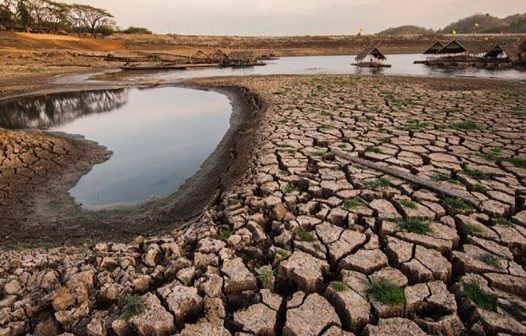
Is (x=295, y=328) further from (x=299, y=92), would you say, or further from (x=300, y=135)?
(x=299, y=92)

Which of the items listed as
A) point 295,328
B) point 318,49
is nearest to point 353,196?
point 295,328

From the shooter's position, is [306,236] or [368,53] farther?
[368,53]


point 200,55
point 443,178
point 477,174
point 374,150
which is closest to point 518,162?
point 477,174

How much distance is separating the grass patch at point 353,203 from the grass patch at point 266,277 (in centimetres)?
136

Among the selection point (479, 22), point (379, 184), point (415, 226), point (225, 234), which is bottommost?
point (225, 234)

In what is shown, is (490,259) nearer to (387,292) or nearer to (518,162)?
(387,292)

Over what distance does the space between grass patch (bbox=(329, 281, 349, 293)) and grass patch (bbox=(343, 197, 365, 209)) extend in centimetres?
129

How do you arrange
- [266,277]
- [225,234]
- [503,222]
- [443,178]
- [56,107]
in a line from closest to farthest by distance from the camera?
1. [266,277]
2. [503,222]
3. [225,234]
4. [443,178]
5. [56,107]

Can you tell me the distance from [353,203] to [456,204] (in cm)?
111

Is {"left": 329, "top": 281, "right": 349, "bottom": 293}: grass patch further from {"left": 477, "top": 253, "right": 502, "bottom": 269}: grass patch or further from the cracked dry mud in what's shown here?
{"left": 477, "top": 253, "right": 502, "bottom": 269}: grass patch

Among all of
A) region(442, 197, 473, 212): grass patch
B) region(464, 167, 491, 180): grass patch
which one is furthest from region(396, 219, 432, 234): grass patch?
region(464, 167, 491, 180): grass patch

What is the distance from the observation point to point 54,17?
5191cm

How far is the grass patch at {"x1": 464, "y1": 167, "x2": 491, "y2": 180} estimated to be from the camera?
424 centimetres

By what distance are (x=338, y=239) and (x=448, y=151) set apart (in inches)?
130
